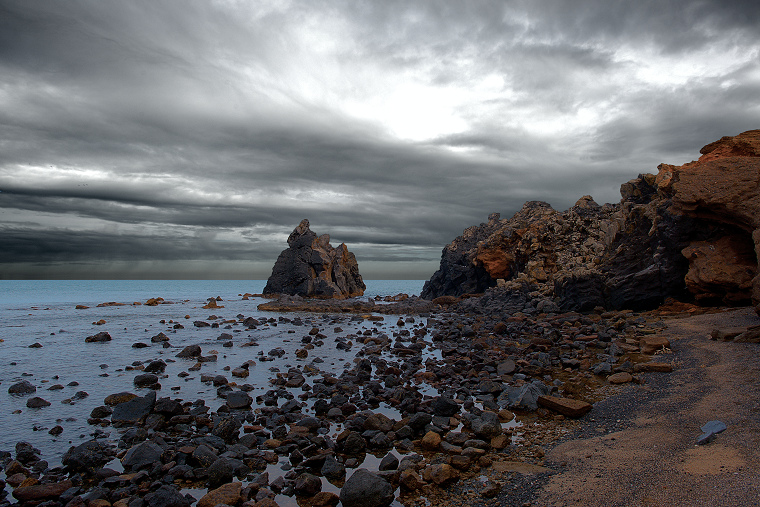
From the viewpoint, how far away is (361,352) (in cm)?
2642

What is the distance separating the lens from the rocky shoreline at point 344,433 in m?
8.66

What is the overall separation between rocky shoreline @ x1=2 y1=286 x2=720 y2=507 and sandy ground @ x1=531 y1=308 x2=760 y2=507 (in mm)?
923

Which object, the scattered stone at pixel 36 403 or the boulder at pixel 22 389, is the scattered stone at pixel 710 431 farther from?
the boulder at pixel 22 389

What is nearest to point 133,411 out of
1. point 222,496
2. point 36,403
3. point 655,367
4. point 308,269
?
point 36,403

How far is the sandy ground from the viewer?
269 inches

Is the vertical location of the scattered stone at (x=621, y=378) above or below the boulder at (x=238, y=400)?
above

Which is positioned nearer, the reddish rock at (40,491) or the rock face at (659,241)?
the reddish rock at (40,491)

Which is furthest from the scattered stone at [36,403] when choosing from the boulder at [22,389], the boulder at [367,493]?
the boulder at [367,493]

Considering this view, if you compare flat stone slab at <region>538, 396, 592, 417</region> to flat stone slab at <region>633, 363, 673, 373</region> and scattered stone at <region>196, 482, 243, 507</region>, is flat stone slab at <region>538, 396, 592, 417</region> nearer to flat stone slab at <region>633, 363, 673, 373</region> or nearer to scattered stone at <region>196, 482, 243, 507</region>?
flat stone slab at <region>633, 363, 673, 373</region>

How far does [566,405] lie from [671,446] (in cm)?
367

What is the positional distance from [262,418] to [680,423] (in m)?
11.5

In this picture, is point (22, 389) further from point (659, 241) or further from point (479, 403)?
point (659, 241)

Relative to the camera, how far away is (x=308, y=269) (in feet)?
315

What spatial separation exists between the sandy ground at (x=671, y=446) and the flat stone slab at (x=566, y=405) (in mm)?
300
